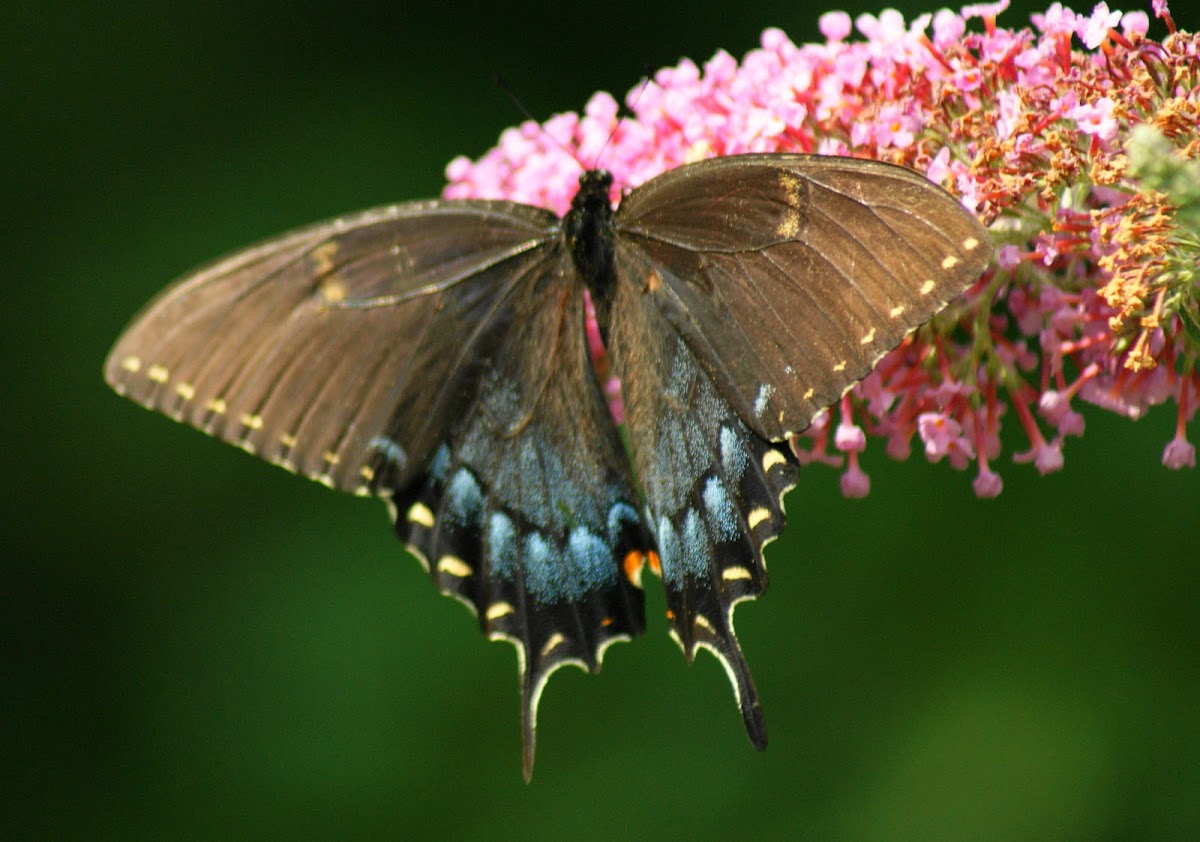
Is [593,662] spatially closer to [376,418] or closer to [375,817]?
[376,418]

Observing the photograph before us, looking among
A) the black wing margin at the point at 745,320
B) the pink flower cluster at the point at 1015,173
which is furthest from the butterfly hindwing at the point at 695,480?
the pink flower cluster at the point at 1015,173

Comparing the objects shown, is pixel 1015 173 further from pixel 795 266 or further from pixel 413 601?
pixel 413 601

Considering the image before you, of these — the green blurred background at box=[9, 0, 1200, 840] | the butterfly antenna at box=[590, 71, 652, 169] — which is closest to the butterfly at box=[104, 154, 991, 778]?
the butterfly antenna at box=[590, 71, 652, 169]

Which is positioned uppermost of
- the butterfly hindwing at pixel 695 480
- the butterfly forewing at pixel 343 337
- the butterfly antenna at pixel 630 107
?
the butterfly antenna at pixel 630 107

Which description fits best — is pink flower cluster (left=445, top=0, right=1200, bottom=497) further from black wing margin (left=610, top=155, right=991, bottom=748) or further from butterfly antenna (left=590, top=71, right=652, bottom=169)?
black wing margin (left=610, top=155, right=991, bottom=748)

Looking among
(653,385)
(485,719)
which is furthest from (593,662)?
(485,719)

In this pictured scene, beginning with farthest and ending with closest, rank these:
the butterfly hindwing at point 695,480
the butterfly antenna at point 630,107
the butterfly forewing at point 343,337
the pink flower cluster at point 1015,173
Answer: the butterfly antenna at point 630,107, the butterfly forewing at point 343,337, the butterfly hindwing at point 695,480, the pink flower cluster at point 1015,173

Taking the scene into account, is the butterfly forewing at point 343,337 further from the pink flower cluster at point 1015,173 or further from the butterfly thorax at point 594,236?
the pink flower cluster at point 1015,173
